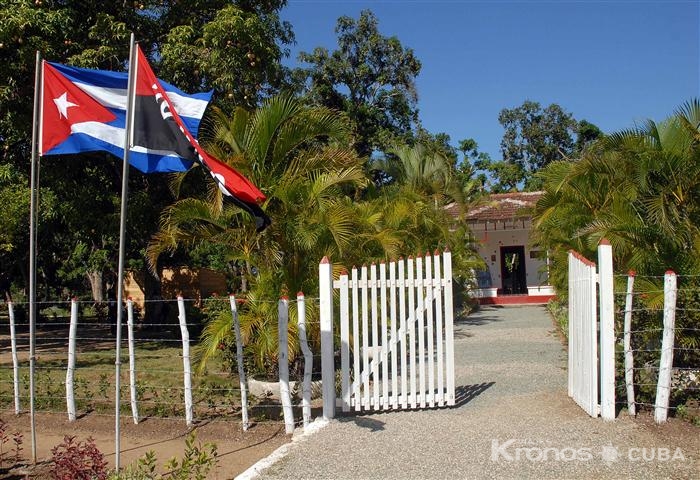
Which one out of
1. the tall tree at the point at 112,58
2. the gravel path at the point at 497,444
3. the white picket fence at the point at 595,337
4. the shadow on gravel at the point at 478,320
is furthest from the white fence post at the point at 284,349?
the shadow on gravel at the point at 478,320

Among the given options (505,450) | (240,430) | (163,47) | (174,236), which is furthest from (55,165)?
(505,450)

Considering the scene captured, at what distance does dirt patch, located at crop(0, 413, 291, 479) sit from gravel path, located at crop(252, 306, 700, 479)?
2.25ft

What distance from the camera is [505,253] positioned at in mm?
30203

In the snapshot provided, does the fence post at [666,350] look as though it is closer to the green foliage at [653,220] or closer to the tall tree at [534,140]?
the green foliage at [653,220]

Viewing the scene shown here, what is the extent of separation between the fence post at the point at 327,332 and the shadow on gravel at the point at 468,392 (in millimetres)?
1584

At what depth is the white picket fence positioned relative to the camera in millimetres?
6941

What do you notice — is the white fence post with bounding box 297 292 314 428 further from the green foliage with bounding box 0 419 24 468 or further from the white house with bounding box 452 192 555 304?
the white house with bounding box 452 192 555 304

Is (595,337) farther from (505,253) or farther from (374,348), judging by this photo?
(505,253)

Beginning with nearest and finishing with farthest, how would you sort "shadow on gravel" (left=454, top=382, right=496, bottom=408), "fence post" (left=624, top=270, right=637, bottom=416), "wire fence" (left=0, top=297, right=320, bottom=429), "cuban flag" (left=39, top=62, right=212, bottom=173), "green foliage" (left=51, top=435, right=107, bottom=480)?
"green foliage" (left=51, top=435, right=107, bottom=480) < "cuban flag" (left=39, top=62, right=212, bottom=173) < "fence post" (left=624, top=270, right=637, bottom=416) < "wire fence" (left=0, top=297, right=320, bottom=429) < "shadow on gravel" (left=454, top=382, right=496, bottom=408)

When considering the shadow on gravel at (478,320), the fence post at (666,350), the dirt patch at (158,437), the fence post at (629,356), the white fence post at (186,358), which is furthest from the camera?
the shadow on gravel at (478,320)

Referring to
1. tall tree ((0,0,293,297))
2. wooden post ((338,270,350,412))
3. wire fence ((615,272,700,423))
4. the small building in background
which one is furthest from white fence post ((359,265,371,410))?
the small building in background

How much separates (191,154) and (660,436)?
5.17 m

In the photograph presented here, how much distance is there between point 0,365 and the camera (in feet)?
44.5

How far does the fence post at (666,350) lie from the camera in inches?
268
